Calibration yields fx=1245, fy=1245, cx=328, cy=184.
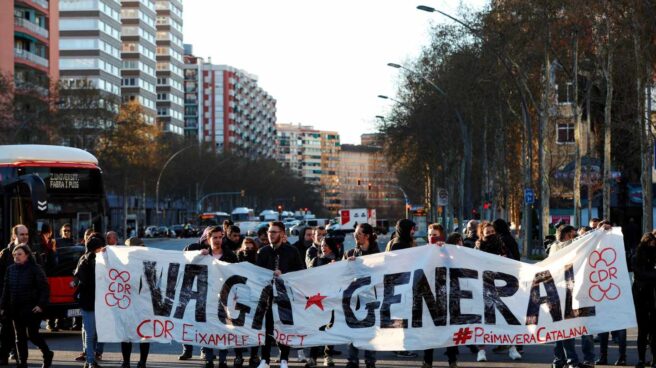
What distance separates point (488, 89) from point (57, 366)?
43996 millimetres

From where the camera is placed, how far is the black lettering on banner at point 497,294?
1388cm

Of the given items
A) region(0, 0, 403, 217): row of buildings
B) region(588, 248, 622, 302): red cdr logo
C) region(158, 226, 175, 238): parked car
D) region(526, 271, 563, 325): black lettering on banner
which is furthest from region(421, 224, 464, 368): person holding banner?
region(158, 226, 175, 238): parked car

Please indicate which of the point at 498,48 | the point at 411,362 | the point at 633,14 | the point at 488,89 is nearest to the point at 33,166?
the point at 411,362

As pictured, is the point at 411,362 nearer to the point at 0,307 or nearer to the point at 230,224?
the point at 230,224

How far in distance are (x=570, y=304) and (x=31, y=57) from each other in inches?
3157

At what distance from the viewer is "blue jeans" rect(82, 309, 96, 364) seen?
14.5m

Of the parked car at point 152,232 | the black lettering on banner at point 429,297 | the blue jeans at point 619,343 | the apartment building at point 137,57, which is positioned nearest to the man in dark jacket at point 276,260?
the black lettering on banner at point 429,297

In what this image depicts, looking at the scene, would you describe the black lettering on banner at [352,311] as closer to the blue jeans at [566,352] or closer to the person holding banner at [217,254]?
the person holding banner at [217,254]

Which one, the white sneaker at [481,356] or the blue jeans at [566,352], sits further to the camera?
the white sneaker at [481,356]

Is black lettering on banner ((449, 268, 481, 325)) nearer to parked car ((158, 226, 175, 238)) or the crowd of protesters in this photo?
the crowd of protesters

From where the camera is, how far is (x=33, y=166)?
2305 cm

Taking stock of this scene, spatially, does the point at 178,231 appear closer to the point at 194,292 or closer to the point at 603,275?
the point at 194,292

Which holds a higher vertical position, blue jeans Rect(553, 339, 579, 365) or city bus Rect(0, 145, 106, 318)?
city bus Rect(0, 145, 106, 318)

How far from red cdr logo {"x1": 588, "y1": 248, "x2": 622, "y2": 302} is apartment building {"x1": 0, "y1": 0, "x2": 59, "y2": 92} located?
64.6 m
